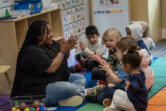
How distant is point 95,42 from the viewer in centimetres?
480

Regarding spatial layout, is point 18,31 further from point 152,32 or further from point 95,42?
point 152,32

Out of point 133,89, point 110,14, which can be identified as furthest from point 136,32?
point 133,89

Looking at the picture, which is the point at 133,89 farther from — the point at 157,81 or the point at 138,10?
the point at 138,10

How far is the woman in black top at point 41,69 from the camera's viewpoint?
3303 millimetres

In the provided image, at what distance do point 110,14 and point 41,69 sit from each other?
10.6 ft

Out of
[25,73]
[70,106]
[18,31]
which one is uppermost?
[18,31]

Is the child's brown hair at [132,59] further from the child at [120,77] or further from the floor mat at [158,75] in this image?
the floor mat at [158,75]

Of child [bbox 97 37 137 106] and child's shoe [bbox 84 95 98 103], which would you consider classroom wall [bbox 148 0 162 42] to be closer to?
child [bbox 97 37 137 106]

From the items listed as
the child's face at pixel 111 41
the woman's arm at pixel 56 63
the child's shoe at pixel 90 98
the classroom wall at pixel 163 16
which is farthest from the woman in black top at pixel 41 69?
the classroom wall at pixel 163 16

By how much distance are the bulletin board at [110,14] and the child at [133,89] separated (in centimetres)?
322

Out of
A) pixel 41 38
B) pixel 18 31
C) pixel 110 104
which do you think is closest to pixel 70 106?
pixel 110 104

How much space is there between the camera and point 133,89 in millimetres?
2875

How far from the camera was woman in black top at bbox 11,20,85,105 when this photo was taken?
10.8 feet

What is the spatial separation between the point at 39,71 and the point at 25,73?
0.18m
